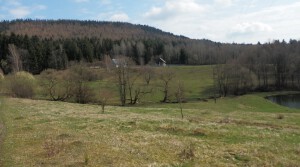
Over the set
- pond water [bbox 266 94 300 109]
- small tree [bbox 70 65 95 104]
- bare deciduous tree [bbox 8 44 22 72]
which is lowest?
pond water [bbox 266 94 300 109]

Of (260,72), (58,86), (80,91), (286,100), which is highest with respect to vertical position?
(260,72)

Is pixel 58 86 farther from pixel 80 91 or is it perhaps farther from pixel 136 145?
pixel 136 145

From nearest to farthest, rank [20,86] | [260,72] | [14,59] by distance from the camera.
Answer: [20,86]
[14,59]
[260,72]

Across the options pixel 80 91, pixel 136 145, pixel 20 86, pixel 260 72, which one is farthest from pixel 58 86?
pixel 260 72

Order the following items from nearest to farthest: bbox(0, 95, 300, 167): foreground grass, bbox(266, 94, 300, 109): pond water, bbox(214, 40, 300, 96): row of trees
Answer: bbox(0, 95, 300, 167): foreground grass < bbox(266, 94, 300, 109): pond water < bbox(214, 40, 300, 96): row of trees

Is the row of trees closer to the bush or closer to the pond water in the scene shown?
the pond water

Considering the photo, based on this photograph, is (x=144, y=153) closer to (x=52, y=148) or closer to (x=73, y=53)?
(x=52, y=148)

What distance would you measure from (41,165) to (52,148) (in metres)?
3.58

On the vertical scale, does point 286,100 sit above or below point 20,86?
below

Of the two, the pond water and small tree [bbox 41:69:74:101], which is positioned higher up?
small tree [bbox 41:69:74:101]

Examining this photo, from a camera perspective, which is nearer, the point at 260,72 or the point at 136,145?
the point at 136,145

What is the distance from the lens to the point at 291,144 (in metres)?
21.5

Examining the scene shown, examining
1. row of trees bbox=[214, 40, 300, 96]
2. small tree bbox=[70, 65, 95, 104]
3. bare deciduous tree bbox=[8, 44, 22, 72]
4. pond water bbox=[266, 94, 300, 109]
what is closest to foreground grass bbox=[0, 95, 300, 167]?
small tree bbox=[70, 65, 95, 104]

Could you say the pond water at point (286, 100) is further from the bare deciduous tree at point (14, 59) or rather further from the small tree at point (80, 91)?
the bare deciduous tree at point (14, 59)
